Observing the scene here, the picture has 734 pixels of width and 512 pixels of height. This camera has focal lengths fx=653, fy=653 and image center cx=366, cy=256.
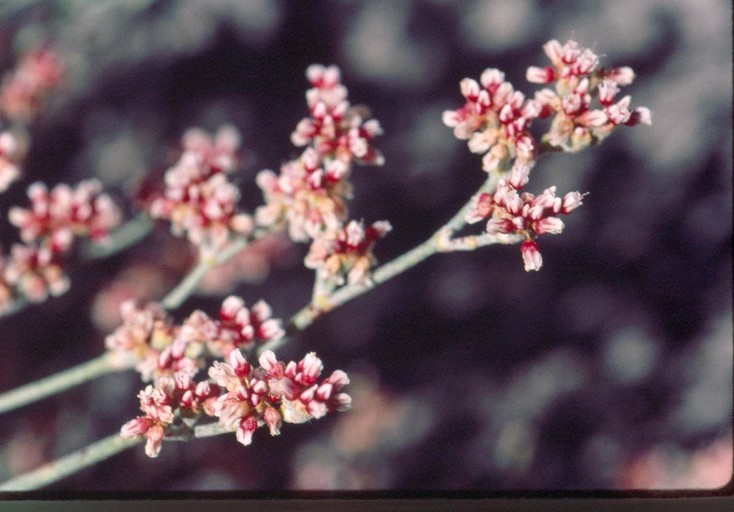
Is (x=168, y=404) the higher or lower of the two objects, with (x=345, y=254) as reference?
lower

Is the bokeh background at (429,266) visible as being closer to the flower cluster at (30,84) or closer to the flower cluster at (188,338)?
the flower cluster at (30,84)

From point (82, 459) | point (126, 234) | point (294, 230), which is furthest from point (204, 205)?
point (82, 459)

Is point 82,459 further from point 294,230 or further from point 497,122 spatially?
point 497,122

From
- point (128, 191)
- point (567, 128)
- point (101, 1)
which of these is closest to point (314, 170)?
point (567, 128)

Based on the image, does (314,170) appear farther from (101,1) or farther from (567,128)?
(101,1)

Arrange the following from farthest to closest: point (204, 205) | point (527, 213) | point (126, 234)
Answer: point (126, 234)
point (204, 205)
point (527, 213)

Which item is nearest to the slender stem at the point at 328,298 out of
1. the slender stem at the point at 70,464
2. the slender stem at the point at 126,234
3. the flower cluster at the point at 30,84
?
the slender stem at the point at 70,464
